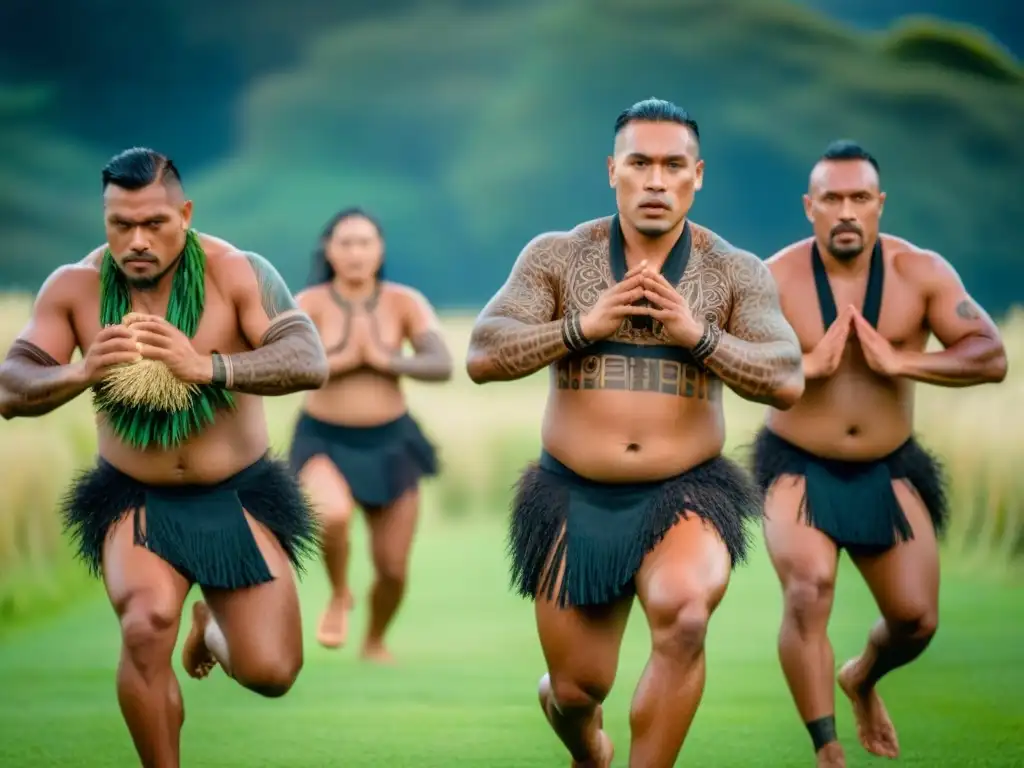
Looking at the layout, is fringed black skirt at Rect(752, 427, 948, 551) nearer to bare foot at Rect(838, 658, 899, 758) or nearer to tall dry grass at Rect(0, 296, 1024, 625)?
bare foot at Rect(838, 658, 899, 758)

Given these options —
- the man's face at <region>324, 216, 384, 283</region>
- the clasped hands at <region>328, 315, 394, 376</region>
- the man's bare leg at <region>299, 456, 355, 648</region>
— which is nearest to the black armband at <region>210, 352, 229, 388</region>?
the man's bare leg at <region>299, 456, 355, 648</region>

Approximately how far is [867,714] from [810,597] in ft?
2.27

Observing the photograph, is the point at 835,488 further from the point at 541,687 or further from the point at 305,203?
the point at 305,203

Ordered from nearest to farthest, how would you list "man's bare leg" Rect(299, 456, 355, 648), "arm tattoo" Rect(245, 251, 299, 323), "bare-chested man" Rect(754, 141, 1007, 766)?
"arm tattoo" Rect(245, 251, 299, 323) < "bare-chested man" Rect(754, 141, 1007, 766) < "man's bare leg" Rect(299, 456, 355, 648)

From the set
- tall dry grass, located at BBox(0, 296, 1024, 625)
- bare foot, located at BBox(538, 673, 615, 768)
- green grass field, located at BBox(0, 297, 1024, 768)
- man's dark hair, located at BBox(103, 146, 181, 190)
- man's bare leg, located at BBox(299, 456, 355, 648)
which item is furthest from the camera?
tall dry grass, located at BBox(0, 296, 1024, 625)

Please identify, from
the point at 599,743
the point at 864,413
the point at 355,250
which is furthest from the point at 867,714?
the point at 355,250

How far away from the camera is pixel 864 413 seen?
486cm

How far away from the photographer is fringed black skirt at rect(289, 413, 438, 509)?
6473 mm

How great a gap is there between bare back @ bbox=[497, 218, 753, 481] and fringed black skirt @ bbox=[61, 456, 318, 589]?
31.8 inches

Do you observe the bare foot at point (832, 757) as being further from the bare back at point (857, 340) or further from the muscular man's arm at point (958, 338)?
the muscular man's arm at point (958, 338)

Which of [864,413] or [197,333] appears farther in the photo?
[864,413]

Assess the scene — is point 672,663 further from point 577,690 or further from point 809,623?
point 809,623

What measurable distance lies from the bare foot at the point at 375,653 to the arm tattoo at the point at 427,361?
106 centimetres

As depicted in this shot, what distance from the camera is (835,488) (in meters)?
4.81
